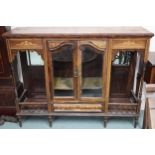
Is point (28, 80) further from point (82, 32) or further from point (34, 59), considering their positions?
point (82, 32)

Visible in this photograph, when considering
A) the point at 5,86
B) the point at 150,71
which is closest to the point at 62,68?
the point at 5,86

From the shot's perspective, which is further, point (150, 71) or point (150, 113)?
point (150, 71)

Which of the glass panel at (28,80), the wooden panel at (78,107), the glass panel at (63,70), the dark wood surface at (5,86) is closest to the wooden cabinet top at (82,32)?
the glass panel at (63,70)

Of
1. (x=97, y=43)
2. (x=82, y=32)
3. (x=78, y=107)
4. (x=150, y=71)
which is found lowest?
(x=78, y=107)

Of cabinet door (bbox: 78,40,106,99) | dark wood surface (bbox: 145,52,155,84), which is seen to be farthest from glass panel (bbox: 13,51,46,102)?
dark wood surface (bbox: 145,52,155,84)

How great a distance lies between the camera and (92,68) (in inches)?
82.3

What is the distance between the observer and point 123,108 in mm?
2256

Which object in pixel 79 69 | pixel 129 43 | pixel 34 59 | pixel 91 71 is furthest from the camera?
pixel 34 59

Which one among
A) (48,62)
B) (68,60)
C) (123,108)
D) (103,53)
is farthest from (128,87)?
(48,62)

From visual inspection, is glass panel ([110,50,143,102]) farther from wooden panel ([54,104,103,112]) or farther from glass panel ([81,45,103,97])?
wooden panel ([54,104,103,112])

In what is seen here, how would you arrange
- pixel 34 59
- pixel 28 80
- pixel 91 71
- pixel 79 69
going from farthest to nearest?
1. pixel 28 80
2. pixel 34 59
3. pixel 91 71
4. pixel 79 69

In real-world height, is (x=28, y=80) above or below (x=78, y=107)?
above

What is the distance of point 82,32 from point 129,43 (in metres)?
0.46

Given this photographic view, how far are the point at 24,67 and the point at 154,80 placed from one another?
4.89ft
